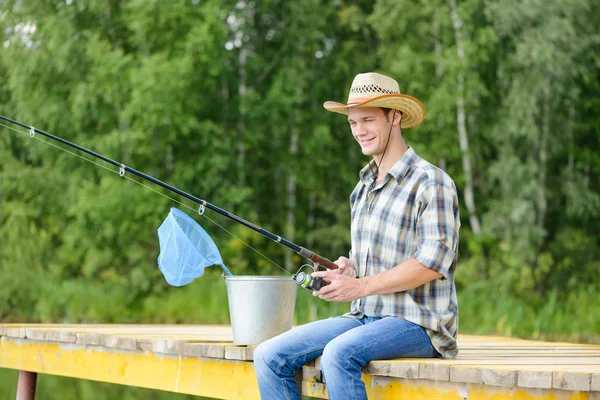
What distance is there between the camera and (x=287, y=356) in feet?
9.79

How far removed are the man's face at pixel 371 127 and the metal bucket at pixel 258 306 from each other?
541 millimetres

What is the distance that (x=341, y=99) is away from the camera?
47.9 ft

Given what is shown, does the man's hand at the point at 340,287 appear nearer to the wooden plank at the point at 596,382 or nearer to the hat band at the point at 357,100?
the hat band at the point at 357,100

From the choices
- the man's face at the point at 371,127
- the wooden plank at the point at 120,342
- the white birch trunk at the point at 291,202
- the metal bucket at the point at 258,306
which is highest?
the white birch trunk at the point at 291,202

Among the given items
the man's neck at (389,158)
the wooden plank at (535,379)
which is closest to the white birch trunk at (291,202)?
the man's neck at (389,158)

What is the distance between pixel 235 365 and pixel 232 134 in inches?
388

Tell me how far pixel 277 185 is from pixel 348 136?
1335mm

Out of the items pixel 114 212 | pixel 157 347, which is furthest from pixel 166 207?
pixel 157 347

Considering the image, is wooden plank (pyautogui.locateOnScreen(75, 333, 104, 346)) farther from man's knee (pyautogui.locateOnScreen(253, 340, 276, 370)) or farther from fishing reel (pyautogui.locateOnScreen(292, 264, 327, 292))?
fishing reel (pyautogui.locateOnScreen(292, 264, 327, 292))

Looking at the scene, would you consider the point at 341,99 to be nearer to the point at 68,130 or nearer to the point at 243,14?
the point at 243,14

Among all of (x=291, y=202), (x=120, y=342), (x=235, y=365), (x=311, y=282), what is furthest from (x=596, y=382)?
(x=291, y=202)

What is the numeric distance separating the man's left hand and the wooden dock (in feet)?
0.71

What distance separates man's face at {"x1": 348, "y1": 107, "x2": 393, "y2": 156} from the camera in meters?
3.10

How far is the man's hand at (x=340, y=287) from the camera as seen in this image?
2.89 metres
